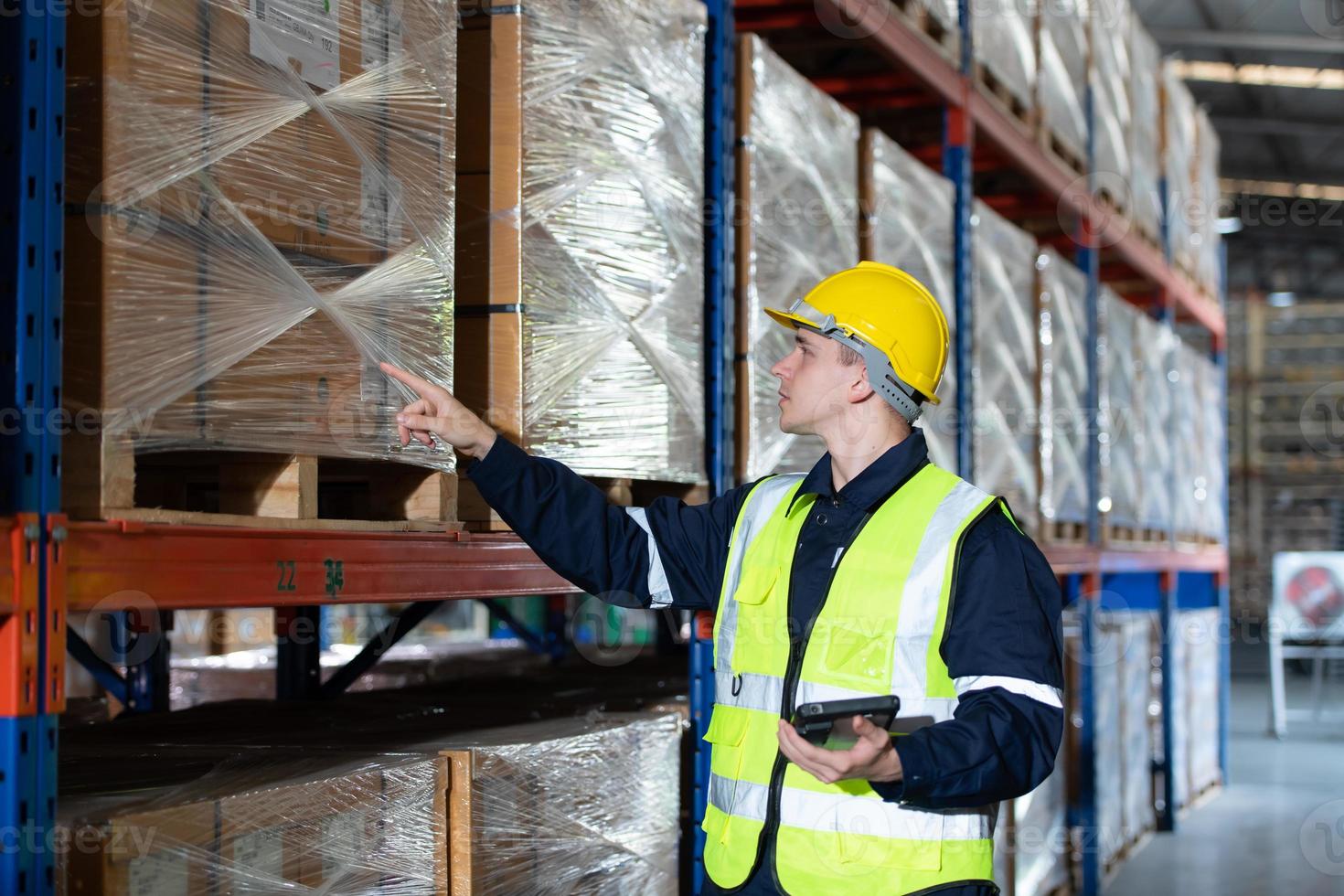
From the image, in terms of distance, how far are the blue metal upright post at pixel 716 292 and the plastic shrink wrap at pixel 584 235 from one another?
168 millimetres

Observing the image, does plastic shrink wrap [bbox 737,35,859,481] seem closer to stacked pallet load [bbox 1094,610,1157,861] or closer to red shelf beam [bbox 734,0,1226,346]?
red shelf beam [bbox 734,0,1226,346]

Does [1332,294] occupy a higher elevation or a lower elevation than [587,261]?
higher

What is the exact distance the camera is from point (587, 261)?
122 inches

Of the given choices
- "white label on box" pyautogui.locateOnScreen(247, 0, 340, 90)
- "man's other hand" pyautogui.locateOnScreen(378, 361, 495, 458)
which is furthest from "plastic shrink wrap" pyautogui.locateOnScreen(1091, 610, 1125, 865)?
"white label on box" pyautogui.locateOnScreen(247, 0, 340, 90)

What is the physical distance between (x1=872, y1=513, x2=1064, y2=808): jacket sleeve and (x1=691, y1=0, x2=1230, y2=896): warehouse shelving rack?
125 cm

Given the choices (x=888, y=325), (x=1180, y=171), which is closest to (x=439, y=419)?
(x=888, y=325)

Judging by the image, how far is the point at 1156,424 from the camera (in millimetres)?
9422

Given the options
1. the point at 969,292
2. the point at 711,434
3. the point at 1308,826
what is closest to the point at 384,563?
the point at 711,434

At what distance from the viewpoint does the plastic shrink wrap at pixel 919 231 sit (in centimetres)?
472

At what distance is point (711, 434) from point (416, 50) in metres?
1.47

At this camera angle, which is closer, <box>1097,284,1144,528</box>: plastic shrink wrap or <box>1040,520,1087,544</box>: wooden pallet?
<box>1040,520,1087,544</box>: wooden pallet

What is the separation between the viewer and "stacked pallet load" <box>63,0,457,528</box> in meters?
1.99

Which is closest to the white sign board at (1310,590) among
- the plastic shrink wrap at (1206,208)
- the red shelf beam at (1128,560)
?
the red shelf beam at (1128,560)

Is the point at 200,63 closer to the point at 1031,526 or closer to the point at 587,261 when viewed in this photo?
the point at 587,261
